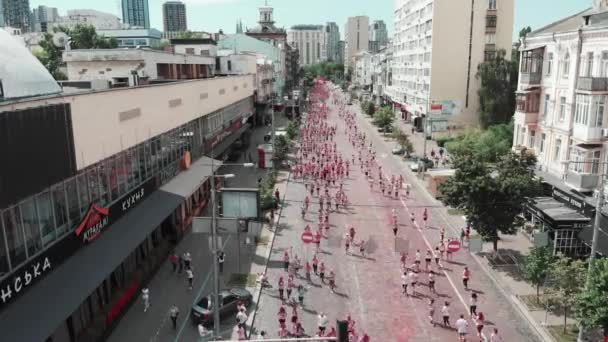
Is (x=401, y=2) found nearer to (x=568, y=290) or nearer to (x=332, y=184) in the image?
(x=332, y=184)

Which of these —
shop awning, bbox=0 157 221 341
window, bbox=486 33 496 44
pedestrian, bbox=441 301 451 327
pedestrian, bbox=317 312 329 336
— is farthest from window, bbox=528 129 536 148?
window, bbox=486 33 496 44

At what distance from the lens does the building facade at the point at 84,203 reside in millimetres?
14625

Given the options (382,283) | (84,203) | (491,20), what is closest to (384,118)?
(491,20)

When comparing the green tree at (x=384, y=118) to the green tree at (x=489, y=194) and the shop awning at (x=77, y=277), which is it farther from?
the shop awning at (x=77, y=277)

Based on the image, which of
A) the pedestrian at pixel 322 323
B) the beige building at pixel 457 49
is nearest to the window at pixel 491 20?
the beige building at pixel 457 49

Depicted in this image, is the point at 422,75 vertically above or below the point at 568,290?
above

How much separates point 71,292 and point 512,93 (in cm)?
6133

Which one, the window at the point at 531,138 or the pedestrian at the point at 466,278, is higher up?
the window at the point at 531,138

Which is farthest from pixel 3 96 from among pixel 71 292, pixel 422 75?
pixel 422 75

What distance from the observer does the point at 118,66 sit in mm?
41344

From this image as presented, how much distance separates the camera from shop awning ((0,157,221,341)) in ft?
46.0

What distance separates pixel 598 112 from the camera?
29.5 meters

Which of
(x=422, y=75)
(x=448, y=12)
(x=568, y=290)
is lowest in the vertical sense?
(x=568, y=290)

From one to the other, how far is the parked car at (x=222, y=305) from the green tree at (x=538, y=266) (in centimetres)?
1260
